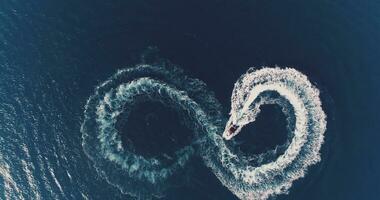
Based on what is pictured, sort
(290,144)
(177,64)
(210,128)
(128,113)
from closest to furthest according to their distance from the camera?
(290,144)
(210,128)
(128,113)
(177,64)

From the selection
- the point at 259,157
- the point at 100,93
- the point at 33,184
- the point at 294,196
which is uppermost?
the point at 100,93

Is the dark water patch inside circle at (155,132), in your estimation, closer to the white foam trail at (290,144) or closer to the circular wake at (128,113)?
the circular wake at (128,113)

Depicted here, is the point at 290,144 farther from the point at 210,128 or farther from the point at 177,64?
the point at 177,64

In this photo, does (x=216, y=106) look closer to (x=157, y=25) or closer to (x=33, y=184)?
(x=157, y=25)

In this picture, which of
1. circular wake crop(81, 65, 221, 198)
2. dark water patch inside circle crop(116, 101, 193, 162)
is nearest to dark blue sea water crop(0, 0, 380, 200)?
dark water patch inside circle crop(116, 101, 193, 162)

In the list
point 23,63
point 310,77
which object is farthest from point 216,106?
point 23,63

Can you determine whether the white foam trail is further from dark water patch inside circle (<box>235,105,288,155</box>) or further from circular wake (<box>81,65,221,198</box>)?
circular wake (<box>81,65,221,198</box>)

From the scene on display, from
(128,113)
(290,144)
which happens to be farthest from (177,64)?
(290,144)
